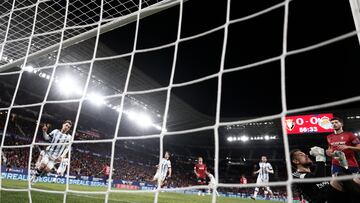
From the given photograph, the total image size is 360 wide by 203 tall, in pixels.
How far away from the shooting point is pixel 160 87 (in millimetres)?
26516

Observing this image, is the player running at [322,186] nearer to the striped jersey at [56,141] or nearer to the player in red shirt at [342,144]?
the player in red shirt at [342,144]

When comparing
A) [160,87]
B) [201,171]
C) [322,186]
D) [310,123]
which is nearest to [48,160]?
[322,186]

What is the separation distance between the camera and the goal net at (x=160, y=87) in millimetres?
5438

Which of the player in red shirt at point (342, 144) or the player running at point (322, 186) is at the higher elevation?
the player in red shirt at point (342, 144)

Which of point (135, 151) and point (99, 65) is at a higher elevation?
point (99, 65)

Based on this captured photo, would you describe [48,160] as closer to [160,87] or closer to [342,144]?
[342,144]

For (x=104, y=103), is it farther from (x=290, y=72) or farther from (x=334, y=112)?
(x=334, y=112)

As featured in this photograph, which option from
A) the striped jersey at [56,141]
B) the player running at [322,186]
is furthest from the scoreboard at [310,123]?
the player running at [322,186]

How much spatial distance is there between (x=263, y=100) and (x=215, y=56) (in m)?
12.1

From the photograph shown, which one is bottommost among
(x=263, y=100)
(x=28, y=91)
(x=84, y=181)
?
(x=84, y=181)

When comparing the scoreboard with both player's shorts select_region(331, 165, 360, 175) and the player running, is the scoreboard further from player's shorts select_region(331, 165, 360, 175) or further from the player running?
the player running

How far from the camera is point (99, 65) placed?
62.9 ft

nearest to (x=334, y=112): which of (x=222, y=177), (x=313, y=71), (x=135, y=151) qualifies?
(x=313, y=71)

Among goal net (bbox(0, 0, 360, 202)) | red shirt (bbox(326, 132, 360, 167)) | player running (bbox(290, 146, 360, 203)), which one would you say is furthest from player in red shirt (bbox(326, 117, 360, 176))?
goal net (bbox(0, 0, 360, 202))
